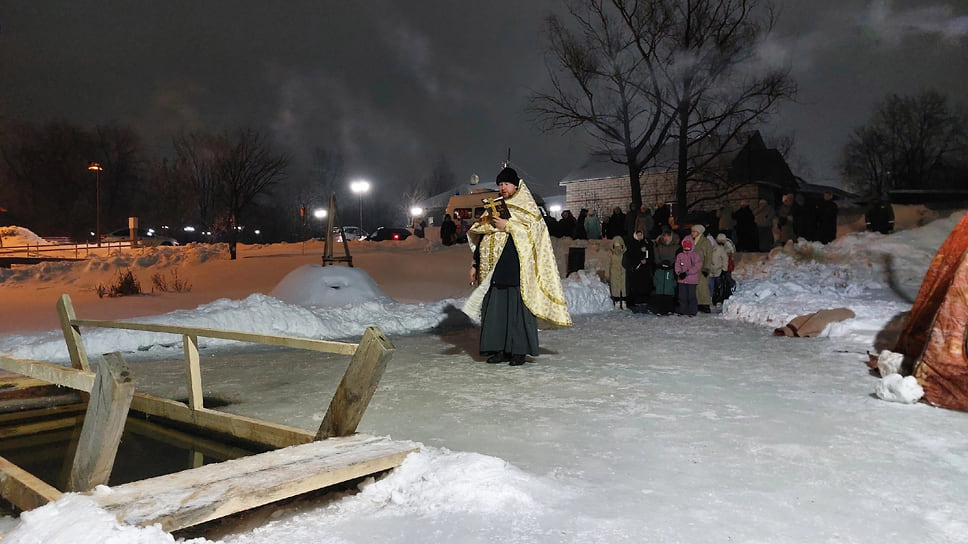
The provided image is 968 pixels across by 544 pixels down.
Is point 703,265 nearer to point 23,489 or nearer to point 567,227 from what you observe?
point 567,227

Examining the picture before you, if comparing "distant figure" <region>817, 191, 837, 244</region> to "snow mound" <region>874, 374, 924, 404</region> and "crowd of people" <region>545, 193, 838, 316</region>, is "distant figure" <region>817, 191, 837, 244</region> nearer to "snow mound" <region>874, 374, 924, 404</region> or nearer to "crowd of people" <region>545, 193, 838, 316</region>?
"crowd of people" <region>545, 193, 838, 316</region>

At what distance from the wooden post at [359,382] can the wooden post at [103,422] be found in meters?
1.16

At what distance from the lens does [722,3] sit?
24359 millimetres

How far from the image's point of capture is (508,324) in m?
7.96

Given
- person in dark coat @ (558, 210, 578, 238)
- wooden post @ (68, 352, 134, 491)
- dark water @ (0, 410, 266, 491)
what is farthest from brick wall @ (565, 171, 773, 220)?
wooden post @ (68, 352, 134, 491)

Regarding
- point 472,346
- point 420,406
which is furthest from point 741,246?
point 420,406

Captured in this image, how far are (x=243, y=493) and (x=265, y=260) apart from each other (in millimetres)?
20409

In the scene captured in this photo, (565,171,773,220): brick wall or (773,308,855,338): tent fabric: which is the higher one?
(565,171,773,220): brick wall

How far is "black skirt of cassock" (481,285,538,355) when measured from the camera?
7854mm

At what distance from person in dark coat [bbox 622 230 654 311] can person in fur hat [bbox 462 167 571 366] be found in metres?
7.39

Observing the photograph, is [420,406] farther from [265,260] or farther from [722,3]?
[722,3]

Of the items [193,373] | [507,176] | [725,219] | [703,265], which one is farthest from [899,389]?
[725,219]

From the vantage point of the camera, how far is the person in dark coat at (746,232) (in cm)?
2111

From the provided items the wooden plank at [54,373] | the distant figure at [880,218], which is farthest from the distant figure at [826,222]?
the wooden plank at [54,373]
